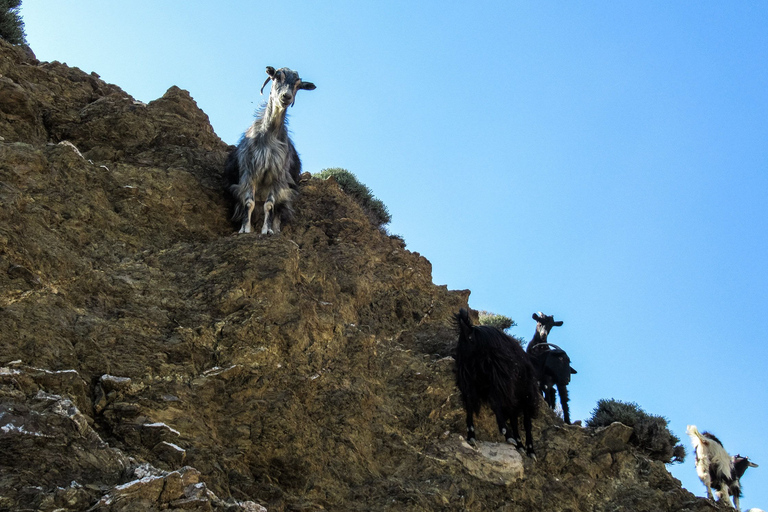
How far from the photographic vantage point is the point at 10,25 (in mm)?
14922

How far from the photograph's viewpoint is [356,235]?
11977 mm

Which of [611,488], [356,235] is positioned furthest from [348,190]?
[611,488]

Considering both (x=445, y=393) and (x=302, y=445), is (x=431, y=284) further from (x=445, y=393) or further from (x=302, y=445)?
(x=302, y=445)

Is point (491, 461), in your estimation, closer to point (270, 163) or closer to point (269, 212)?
point (269, 212)

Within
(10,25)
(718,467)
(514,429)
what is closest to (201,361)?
(514,429)

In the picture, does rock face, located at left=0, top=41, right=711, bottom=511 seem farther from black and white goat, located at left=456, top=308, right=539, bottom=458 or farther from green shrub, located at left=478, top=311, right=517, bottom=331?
green shrub, located at left=478, top=311, right=517, bottom=331

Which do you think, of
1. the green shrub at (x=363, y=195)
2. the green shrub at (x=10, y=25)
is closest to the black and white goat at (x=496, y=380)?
the green shrub at (x=363, y=195)

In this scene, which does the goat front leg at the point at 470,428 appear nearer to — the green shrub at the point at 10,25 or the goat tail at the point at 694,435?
the goat tail at the point at 694,435

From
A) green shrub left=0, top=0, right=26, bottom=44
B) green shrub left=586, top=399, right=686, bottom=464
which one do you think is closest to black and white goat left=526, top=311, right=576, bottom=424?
green shrub left=586, top=399, right=686, bottom=464

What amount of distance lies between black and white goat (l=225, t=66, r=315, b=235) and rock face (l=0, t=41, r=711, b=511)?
42 centimetres

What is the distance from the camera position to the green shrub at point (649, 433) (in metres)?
10.7

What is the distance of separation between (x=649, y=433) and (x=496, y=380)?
11.3ft

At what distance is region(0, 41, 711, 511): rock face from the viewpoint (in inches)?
226

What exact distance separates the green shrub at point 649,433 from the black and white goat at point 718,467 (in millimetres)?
1121
